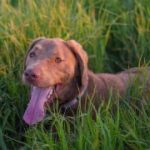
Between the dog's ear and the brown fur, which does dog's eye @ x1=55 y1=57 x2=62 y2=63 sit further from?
the dog's ear

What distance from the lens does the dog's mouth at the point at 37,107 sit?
4.82 meters

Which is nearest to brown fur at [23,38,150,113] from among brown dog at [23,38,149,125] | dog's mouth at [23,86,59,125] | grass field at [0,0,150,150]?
brown dog at [23,38,149,125]

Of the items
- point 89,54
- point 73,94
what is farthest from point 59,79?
point 89,54

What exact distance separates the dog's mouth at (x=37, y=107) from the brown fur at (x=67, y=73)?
4.4 inches

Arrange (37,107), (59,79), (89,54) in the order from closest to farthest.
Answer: (37,107), (59,79), (89,54)

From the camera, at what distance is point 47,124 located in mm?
4996

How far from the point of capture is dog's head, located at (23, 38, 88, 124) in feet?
15.6

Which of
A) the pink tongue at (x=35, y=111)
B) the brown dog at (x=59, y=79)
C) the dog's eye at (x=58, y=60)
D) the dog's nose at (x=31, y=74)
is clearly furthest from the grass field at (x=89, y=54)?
the dog's eye at (x=58, y=60)

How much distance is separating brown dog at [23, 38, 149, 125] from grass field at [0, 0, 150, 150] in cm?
18

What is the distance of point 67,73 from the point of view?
4984 mm

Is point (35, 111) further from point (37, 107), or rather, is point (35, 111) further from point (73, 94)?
point (73, 94)

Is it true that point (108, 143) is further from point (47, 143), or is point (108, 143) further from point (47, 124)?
point (47, 124)

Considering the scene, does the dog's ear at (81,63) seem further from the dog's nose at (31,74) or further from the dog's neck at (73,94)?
the dog's nose at (31,74)

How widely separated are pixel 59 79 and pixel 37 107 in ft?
0.99
